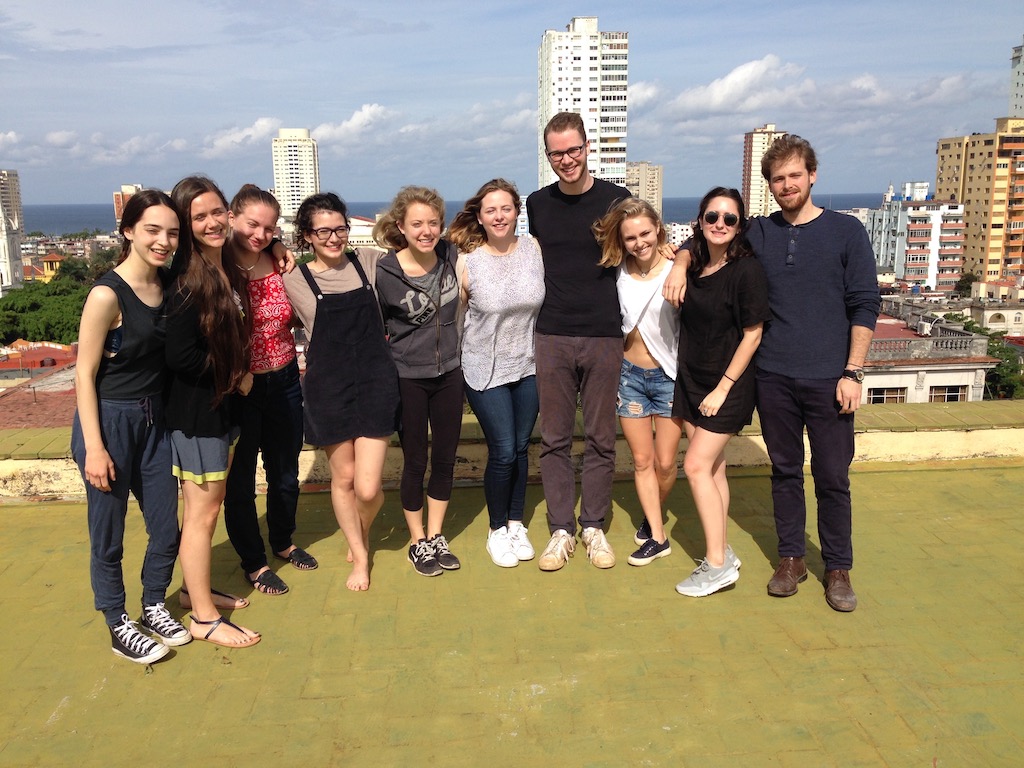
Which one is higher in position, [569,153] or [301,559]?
[569,153]

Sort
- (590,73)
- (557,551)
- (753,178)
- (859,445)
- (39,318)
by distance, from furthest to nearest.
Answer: (753,178) → (590,73) → (39,318) → (859,445) → (557,551)

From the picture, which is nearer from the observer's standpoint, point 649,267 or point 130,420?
point 130,420

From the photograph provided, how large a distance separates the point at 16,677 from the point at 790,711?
2.71 meters

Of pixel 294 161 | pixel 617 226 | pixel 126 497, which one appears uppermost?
pixel 294 161

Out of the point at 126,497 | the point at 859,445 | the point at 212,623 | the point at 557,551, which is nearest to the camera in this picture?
the point at 126,497

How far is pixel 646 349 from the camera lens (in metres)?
3.60

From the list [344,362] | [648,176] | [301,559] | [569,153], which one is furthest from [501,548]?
[648,176]

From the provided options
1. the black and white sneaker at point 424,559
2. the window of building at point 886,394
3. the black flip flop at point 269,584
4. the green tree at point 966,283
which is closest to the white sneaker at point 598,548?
the black and white sneaker at point 424,559

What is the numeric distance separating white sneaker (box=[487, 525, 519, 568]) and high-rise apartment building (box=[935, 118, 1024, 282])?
238 ft

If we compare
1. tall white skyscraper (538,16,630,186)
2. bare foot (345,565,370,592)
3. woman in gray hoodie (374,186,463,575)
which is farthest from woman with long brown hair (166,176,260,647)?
tall white skyscraper (538,16,630,186)

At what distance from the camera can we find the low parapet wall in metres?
4.61

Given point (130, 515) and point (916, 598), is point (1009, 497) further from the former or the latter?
point (130, 515)

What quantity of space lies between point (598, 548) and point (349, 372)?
1.41 metres

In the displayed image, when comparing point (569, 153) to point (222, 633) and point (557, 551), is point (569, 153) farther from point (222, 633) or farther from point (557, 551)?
point (222, 633)
